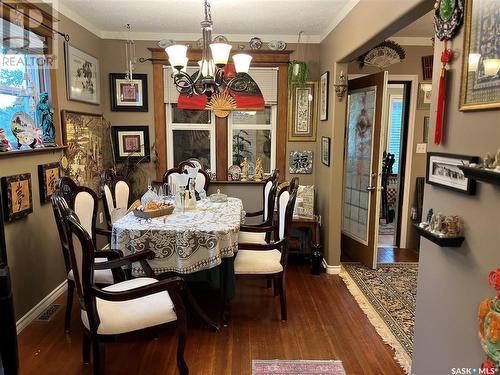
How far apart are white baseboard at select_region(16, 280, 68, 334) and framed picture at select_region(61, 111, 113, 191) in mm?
1048

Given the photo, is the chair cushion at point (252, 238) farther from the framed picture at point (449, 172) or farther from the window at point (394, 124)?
the window at point (394, 124)

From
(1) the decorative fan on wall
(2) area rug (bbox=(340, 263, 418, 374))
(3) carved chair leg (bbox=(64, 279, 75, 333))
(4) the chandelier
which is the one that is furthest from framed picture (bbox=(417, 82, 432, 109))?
(3) carved chair leg (bbox=(64, 279, 75, 333))

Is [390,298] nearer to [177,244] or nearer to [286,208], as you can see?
[286,208]

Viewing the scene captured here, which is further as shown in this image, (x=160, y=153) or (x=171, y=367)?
(x=160, y=153)

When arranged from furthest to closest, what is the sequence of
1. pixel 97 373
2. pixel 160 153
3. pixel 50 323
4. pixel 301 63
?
pixel 160 153, pixel 301 63, pixel 50 323, pixel 97 373

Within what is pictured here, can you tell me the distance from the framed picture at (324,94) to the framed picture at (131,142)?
2.10 metres

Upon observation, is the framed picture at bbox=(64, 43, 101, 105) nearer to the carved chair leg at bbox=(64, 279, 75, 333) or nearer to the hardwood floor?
the carved chair leg at bbox=(64, 279, 75, 333)

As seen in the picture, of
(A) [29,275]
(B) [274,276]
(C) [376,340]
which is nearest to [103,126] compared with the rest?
(A) [29,275]

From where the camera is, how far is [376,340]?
2504mm

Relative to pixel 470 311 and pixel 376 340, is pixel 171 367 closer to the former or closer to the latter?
pixel 376 340

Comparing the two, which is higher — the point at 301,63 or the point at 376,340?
the point at 301,63

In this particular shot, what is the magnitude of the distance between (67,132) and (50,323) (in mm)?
1671

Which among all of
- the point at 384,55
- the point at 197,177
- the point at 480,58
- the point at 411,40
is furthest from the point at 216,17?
the point at 480,58

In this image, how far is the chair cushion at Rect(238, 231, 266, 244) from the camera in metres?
3.27
